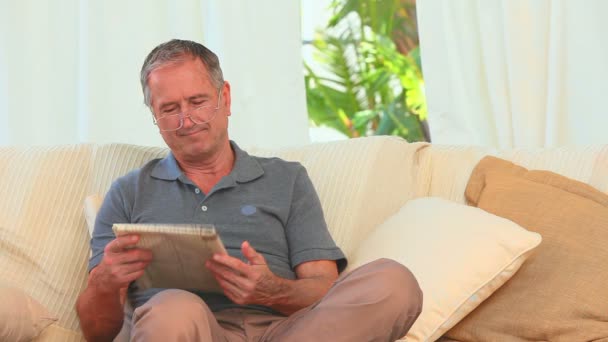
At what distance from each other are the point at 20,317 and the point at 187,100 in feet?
2.00

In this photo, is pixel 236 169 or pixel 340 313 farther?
pixel 236 169

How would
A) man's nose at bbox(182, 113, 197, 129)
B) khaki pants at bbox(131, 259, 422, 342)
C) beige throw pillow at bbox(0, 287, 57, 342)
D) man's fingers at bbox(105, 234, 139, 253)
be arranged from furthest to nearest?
man's nose at bbox(182, 113, 197, 129) < beige throw pillow at bbox(0, 287, 57, 342) < man's fingers at bbox(105, 234, 139, 253) < khaki pants at bbox(131, 259, 422, 342)

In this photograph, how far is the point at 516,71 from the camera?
3.09 metres

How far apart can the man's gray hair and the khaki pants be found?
0.67 m

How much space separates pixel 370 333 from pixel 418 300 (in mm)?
125

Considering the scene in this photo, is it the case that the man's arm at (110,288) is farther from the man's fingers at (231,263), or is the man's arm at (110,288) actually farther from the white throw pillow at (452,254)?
the white throw pillow at (452,254)

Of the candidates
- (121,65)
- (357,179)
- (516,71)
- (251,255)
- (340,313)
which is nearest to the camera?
(340,313)

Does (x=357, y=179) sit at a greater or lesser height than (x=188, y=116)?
lesser

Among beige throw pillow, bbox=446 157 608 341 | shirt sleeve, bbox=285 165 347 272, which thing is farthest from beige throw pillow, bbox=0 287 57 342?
beige throw pillow, bbox=446 157 608 341

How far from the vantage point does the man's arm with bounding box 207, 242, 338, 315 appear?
1765mm

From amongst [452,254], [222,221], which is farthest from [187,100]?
[452,254]

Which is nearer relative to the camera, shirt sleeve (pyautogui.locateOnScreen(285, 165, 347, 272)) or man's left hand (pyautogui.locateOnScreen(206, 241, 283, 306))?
man's left hand (pyautogui.locateOnScreen(206, 241, 283, 306))

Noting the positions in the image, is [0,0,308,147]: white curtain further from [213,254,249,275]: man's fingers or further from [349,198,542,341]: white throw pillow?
[213,254,249,275]: man's fingers

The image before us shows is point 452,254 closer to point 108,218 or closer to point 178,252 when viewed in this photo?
point 178,252
